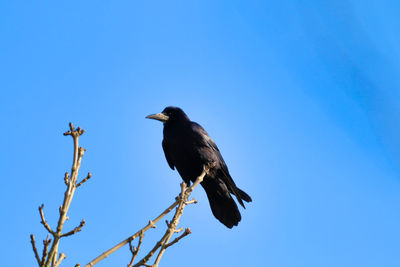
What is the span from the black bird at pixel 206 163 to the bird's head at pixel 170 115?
36 cm

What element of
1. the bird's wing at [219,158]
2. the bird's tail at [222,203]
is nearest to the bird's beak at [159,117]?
the bird's wing at [219,158]

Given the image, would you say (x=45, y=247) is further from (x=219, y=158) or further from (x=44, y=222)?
(x=219, y=158)

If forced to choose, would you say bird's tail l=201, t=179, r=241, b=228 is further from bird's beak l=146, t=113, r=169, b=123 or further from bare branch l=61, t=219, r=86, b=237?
bare branch l=61, t=219, r=86, b=237

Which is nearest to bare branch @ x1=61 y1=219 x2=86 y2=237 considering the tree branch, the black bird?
the tree branch

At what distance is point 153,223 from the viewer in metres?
2.73

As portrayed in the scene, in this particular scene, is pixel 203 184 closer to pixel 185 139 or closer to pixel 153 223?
pixel 185 139

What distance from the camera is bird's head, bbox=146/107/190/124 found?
27.8 ft

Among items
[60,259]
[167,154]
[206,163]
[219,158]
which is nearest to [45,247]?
[60,259]

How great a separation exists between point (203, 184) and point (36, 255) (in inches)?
205

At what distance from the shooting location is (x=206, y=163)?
7.34 metres

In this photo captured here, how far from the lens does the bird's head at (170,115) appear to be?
8.47 m

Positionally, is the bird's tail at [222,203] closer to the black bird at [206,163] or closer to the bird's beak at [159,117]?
the black bird at [206,163]

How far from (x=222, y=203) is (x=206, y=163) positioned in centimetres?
71

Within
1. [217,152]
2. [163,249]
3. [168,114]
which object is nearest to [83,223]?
[163,249]
